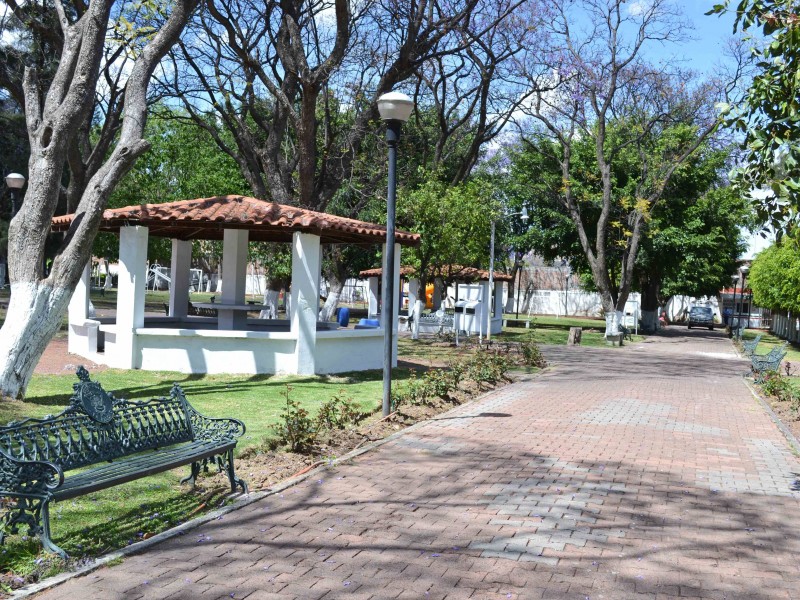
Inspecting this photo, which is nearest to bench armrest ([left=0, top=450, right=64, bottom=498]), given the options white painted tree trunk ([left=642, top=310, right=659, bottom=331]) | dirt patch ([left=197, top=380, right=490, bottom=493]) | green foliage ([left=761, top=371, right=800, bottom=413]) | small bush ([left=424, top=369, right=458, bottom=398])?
dirt patch ([left=197, top=380, right=490, bottom=493])

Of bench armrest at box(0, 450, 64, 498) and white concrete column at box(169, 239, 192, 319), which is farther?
white concrete column at box(169, 239, 192, 319)

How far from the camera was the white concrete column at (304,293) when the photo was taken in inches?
582

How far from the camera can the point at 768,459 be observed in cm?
909

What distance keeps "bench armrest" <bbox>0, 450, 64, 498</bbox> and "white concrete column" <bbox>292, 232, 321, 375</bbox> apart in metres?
10.1

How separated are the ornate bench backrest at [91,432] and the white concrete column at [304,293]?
8.07 m

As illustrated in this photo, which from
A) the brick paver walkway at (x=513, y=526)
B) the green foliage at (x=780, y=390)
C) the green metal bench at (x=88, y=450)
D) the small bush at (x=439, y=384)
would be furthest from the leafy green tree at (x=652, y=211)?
the green metal bench at (x=88, y=450)

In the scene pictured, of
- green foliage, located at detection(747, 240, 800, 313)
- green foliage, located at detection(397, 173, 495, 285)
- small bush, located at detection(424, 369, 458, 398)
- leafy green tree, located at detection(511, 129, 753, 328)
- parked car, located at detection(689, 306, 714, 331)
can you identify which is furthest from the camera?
parked car, located at detection(689, 306, 714, 331)

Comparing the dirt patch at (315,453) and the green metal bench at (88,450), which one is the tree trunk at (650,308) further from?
the green metal bench at (88,450)

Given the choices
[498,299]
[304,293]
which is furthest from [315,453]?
[498,299]

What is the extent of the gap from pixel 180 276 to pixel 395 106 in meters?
10.3

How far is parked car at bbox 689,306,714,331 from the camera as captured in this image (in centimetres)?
5544

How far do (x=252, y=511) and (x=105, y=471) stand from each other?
1178 mm

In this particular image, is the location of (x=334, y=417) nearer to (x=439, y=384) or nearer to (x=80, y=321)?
(x=439, y=384)

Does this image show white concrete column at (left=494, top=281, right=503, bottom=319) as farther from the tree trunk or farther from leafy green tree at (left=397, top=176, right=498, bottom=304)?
the tree trunk
